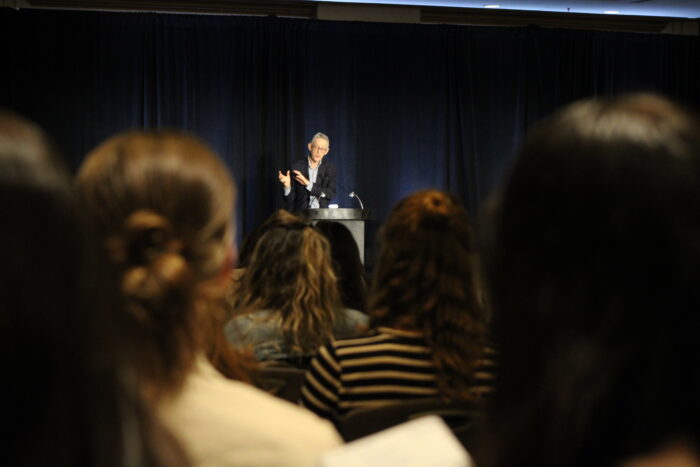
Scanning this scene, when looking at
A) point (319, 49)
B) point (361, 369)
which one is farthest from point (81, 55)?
point (361, 369)

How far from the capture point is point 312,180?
8047 millimetres

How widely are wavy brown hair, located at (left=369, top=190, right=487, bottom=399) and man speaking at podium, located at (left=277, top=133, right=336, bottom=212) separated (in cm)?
607

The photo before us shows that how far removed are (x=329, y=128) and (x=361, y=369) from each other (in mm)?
7243

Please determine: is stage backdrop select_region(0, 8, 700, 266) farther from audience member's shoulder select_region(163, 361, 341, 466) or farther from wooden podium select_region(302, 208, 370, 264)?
audience member's shoulder select_region(163, 361, 341, 466)

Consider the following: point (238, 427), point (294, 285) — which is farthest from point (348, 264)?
point (238, 427)

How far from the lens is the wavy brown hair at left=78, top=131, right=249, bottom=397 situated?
925 millimetres

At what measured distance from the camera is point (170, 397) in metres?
0.92

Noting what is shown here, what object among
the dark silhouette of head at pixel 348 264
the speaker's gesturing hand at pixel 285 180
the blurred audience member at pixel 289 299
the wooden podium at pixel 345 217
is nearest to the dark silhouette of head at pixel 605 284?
the blurred audience member at pixel 289 299

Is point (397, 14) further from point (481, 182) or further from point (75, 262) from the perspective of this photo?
point (75, 262)

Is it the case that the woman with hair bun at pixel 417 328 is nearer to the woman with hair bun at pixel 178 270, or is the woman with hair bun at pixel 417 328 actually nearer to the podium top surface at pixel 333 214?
the woman with hair bun at pixel 178 270

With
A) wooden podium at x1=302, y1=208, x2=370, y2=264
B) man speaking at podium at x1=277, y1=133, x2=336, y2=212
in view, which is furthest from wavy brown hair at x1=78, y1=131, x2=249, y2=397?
man speaking at podium at x1=277, y1=133, x2=336, y2=212

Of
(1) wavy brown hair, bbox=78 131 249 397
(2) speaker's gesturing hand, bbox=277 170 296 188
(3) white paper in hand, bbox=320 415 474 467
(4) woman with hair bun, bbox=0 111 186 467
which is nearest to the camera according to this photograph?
(4) woman with hair bun, bbox=0 111 186 467

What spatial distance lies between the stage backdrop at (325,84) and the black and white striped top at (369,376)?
22.6 ft

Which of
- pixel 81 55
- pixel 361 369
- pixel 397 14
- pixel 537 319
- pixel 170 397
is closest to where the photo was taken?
pixel 537 319
